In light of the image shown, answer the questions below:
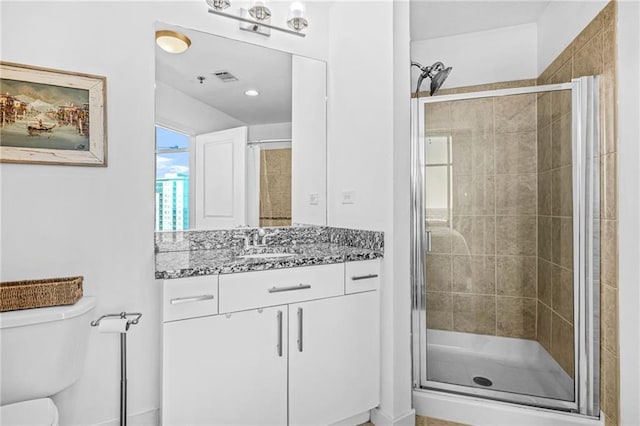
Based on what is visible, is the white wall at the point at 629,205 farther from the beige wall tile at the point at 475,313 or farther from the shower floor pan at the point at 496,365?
the beige wall tile at the point at 475,313

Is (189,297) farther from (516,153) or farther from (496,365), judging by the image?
(516,153)

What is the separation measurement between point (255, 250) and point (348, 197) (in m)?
0.63

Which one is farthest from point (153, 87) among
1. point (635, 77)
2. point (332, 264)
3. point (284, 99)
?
point (635, 77)

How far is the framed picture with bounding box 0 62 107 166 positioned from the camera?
4.95 ft

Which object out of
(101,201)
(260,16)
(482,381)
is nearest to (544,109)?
(482,381)

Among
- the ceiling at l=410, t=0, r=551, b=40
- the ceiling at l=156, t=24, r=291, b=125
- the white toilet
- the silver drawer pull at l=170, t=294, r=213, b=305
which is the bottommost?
the white toilet

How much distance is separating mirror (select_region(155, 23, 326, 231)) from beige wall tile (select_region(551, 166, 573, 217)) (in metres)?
1.37

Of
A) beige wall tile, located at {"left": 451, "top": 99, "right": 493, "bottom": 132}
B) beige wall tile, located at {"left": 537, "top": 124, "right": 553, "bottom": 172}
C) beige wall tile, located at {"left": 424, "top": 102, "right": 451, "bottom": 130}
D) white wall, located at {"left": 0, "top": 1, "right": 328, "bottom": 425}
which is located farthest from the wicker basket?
beige wall tile, located at {"left": 537, "top": 124, "right": 553, "bottom": 172}

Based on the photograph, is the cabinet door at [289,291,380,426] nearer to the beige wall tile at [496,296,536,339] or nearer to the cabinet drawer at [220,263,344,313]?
the cabinet drawer at [220,263,344,313]

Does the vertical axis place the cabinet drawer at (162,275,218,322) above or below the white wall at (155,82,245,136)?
below

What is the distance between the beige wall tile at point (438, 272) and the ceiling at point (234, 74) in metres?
1.29

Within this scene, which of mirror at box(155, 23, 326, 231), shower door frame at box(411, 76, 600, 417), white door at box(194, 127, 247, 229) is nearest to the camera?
shower door frame at box(411, 76, 600, 417)

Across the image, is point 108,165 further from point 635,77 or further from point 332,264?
point 635,77

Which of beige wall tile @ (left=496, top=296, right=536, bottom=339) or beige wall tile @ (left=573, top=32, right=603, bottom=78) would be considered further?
beige wall tile @ (left=496, top=296, right=536, bottom=339)
